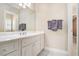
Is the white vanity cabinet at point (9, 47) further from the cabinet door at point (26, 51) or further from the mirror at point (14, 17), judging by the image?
the mirror at point (14, 17)

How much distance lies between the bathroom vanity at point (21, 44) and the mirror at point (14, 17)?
13cm

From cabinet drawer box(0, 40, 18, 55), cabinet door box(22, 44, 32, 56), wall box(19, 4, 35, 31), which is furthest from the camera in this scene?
wall box(19, 4, 35, 31)

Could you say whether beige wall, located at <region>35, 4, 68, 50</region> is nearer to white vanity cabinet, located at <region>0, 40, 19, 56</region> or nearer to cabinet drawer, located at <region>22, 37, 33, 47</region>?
cabinet drawer, located at <region>22, 37, 33, 47</region>

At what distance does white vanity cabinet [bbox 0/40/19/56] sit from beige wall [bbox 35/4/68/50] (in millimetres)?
575

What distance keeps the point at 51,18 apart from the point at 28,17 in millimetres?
431

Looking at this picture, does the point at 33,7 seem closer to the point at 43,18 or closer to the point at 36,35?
the point at 43,18

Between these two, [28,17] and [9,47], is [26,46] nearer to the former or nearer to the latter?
[9,47]

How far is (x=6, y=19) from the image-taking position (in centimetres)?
179

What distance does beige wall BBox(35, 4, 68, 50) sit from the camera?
1.88m

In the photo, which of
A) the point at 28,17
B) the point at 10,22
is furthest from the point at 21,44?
the point at 28,17

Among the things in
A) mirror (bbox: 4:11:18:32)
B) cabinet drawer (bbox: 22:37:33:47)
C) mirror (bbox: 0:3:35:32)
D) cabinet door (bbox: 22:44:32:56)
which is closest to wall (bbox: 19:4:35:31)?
mirror (bbox: 0:3:35:32)

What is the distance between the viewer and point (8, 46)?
1430 mm

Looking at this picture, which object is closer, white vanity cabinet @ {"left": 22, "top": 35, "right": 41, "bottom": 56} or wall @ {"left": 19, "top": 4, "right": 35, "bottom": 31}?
white vanity cabinet @ {"left": 22, "top": 35, "right": 41, "bottom": 56}

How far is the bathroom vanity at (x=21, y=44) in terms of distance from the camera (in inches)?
55.0
